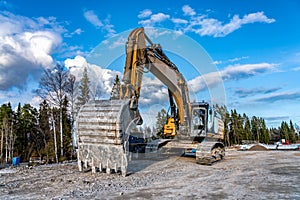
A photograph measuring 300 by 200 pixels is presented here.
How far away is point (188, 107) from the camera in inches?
513

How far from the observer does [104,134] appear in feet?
26.2

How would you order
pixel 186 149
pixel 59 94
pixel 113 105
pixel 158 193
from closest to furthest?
1. pixel 158 193
2. pixel 113 105
3. pixel 186 149
4. pixel 59 94

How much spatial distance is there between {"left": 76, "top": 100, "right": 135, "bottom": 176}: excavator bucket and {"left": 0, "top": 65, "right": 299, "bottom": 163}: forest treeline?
2623 mm

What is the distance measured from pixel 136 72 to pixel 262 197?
6.05 m

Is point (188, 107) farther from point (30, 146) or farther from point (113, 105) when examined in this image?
point (30, 146)

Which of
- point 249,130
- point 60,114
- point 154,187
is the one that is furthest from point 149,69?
point 249,130

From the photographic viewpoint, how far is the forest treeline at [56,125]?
63.3 ft


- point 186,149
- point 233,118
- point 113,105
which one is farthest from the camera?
point 233,118

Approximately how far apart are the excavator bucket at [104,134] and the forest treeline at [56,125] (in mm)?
2623

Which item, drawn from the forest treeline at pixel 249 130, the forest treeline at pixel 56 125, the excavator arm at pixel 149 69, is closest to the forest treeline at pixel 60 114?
the forest treeline at pixel 56 125

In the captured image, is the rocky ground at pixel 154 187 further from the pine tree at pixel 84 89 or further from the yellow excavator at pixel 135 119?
the pine tree at pixel 84 89

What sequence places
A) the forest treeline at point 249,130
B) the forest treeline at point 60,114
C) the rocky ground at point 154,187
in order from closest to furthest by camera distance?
1. the rocky ground at point 154,187
2. the forest treeline at point 60,114
3. the forest treeline at point 249,130

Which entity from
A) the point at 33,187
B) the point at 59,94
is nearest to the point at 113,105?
the point at 33,187

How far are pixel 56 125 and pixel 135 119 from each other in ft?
70.0
